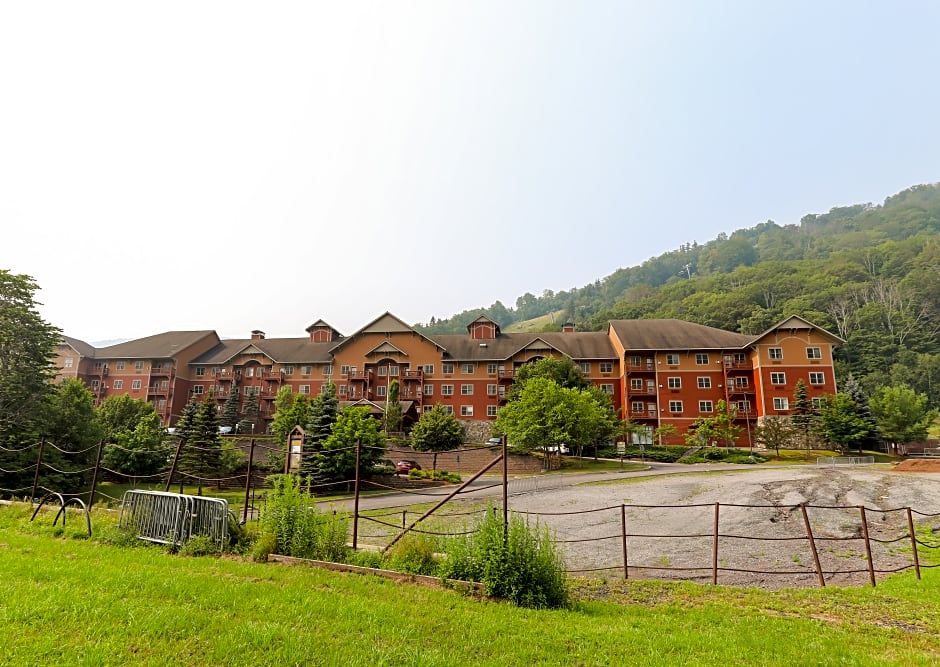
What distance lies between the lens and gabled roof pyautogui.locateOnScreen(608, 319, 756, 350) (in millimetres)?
49194

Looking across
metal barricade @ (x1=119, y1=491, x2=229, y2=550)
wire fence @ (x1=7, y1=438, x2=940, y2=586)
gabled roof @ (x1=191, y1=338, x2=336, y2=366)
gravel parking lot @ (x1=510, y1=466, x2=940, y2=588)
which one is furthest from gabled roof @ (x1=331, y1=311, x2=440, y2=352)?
metal barricade @ (x1=119, y1=491, x2=229, y2=550)

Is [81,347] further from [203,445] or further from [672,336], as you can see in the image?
[672,336]

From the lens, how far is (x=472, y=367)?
52812 millimetres

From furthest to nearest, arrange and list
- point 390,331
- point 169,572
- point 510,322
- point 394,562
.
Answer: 1. point 510,322
2. point 390,331
3. point 394,562
4. point 169,572

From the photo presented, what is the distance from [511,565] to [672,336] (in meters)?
49.0

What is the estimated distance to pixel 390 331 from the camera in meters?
54.4

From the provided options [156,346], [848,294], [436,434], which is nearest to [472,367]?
[436,434]

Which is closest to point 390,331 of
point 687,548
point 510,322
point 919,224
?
point 687,548

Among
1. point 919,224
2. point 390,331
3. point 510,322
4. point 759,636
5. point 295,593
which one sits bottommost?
point 759,636

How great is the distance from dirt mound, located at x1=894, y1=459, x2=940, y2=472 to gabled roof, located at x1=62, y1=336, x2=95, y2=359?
73111mm

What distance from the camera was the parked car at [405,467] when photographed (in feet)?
109

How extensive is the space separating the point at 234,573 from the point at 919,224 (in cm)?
16961

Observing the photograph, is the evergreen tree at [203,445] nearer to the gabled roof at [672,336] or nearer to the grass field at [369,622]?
the grass field at [369,622]

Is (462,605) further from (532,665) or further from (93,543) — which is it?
(93,543)
